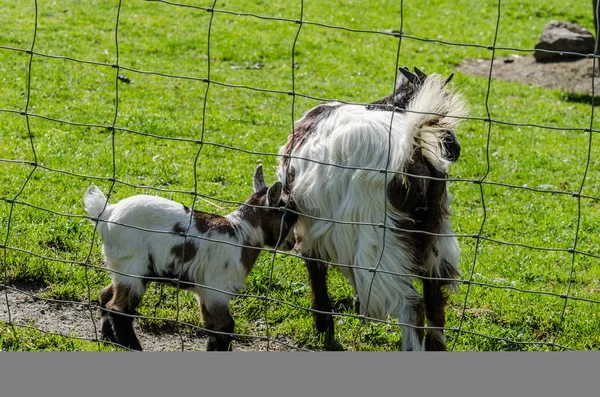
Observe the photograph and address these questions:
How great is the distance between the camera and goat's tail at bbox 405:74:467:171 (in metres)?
4.12

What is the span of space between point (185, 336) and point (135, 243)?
74 centimetres

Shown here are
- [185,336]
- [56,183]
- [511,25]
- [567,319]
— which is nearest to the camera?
[185,336]

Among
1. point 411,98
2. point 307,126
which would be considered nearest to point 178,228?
point 307,126

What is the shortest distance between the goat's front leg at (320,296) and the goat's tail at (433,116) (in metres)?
1.02

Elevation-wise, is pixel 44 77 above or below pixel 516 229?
above

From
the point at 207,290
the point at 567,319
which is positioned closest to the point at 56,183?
the point at 207,290

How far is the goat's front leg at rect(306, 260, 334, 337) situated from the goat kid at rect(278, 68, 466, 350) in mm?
372

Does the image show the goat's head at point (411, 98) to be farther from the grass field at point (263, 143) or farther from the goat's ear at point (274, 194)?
the goat's ear at point (274, 194)

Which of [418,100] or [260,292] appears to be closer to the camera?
[418,100]

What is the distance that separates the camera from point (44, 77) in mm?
9477

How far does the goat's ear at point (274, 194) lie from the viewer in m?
4.53

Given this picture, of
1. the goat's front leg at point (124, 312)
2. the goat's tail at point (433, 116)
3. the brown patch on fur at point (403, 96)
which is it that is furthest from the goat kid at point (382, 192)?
the goat's front leg at point (124, 312)

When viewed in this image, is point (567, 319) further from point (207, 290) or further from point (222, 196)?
point (222, 196)

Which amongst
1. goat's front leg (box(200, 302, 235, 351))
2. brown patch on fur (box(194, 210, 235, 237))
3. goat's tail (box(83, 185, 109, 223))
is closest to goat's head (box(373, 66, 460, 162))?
brown patch on fur (box(194, 210, 235, 237))
